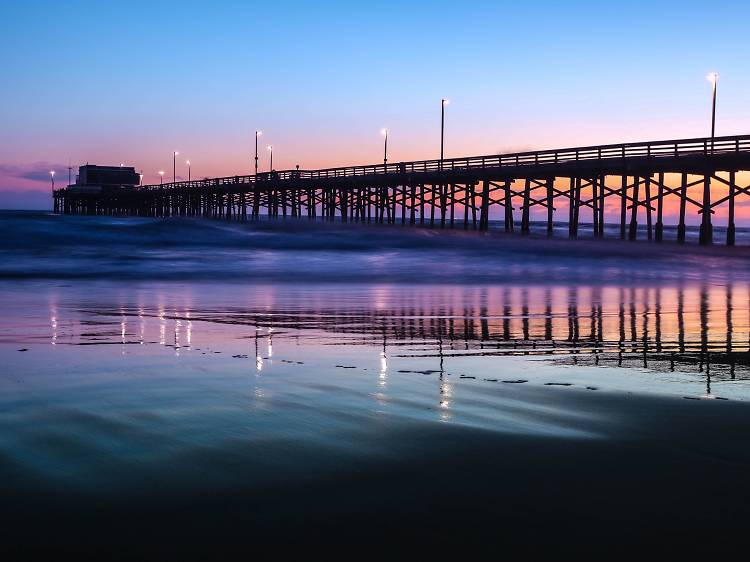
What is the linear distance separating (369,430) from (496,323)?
546 centimetres

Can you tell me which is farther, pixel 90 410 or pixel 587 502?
pixel 90 410

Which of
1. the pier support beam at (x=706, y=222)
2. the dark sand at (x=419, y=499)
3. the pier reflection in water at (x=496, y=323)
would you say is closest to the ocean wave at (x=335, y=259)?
the pier support beam at (x=706, y=222)

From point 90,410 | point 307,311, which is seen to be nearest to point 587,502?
point 90,410

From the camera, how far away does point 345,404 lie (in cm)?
441

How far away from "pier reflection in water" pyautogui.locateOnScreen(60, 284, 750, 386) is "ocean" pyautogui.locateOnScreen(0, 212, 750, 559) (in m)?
0.06

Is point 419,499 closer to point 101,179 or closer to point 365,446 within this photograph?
point 365,446

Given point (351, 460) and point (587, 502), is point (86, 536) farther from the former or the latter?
point (587, 502)

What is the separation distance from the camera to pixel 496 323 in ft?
29.9

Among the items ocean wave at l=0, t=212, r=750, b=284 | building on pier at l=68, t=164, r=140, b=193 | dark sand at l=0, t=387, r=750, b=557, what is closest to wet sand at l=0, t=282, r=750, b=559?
dark sand at l=0, t=387, r=750, b=557

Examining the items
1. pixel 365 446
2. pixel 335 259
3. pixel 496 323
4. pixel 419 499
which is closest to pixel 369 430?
pixel 365 446

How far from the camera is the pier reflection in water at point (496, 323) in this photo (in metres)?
6.62

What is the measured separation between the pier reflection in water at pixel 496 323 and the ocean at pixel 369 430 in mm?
61

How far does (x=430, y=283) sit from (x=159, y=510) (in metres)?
15.1

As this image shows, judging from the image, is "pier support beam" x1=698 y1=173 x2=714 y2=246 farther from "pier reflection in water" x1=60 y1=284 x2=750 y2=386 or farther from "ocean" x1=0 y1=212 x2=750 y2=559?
"ocean" x1=0 y1=212 x2=750 y2=559
